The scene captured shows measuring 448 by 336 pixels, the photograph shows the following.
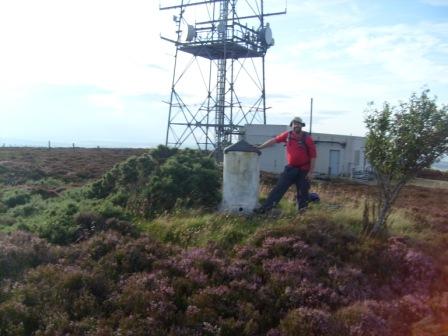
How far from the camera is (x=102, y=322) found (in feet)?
24.2

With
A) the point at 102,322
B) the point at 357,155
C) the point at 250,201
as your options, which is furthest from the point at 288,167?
the point at 357,155

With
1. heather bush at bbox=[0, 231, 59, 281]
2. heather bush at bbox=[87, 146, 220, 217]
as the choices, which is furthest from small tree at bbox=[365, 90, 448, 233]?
heather bush at bbox=[0, 231, 59, 281]

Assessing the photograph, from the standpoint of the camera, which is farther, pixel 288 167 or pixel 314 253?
pixel 288 167

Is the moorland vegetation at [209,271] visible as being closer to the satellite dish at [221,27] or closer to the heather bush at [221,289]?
the heather bush at [221,289]

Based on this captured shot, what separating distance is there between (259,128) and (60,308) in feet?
95.3

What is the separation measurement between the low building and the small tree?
23.7 m

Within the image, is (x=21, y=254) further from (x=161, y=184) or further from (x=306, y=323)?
(x=306, y=323)

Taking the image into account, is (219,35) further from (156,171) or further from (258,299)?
(258,299)

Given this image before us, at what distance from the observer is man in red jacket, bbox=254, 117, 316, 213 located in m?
11.9

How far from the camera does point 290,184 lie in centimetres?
1209

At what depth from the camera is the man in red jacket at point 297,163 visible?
1188 cm

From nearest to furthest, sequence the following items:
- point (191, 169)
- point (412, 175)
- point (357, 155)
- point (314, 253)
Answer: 1. point (314, 253)
2. point (412, 175)
3. point (191, 169)
4. point (357, 155)

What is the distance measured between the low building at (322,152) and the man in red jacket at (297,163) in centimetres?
2297

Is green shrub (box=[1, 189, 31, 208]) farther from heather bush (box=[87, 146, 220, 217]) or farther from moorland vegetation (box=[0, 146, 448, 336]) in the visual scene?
moorland vegetation (box=[0, 146, 448, 336])
